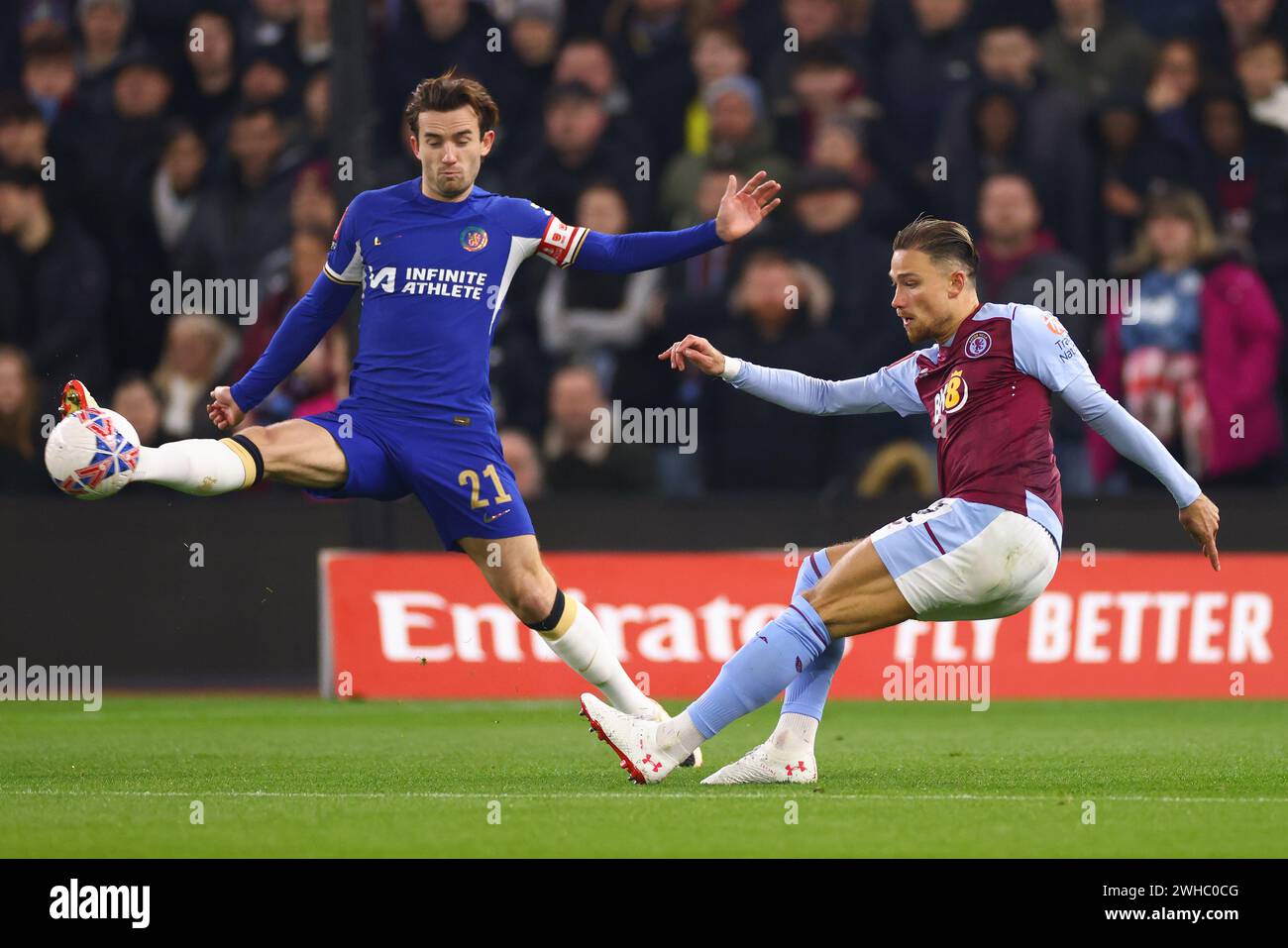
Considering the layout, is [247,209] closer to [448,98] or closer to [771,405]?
[771,405]

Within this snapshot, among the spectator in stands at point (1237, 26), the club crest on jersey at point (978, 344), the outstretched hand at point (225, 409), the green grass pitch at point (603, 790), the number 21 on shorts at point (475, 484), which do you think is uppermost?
the spectator in stands at point (1237, 26)

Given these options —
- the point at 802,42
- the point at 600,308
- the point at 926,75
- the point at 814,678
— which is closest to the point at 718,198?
the point at 600,308

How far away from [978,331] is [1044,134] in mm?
6732

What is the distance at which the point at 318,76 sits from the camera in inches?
586

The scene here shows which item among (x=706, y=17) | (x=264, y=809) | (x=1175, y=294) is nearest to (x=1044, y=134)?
(x=1175, y=294)

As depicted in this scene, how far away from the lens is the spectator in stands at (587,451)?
43.0ft

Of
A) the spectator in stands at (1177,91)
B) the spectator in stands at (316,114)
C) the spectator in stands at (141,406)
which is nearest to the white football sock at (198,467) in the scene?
the spectator in stands at (141,406)

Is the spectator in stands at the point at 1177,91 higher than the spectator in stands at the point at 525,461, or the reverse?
the spectator in stands at the point at 1177,91

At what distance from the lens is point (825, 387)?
7.42 m

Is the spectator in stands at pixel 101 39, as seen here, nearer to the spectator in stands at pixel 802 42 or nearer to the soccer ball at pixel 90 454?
the spectator in stands at pixel 802 42

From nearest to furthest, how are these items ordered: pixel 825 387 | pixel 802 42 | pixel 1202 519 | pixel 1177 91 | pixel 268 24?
pixel 1202 519 → pixel 825 387 → pixel 1177 91 → pixel 802 42 → pixel 268 24

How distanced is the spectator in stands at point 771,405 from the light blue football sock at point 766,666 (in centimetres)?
582

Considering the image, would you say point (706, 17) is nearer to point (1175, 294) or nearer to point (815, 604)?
point (1175, 294)

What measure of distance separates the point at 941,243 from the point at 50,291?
8658 millimetres
